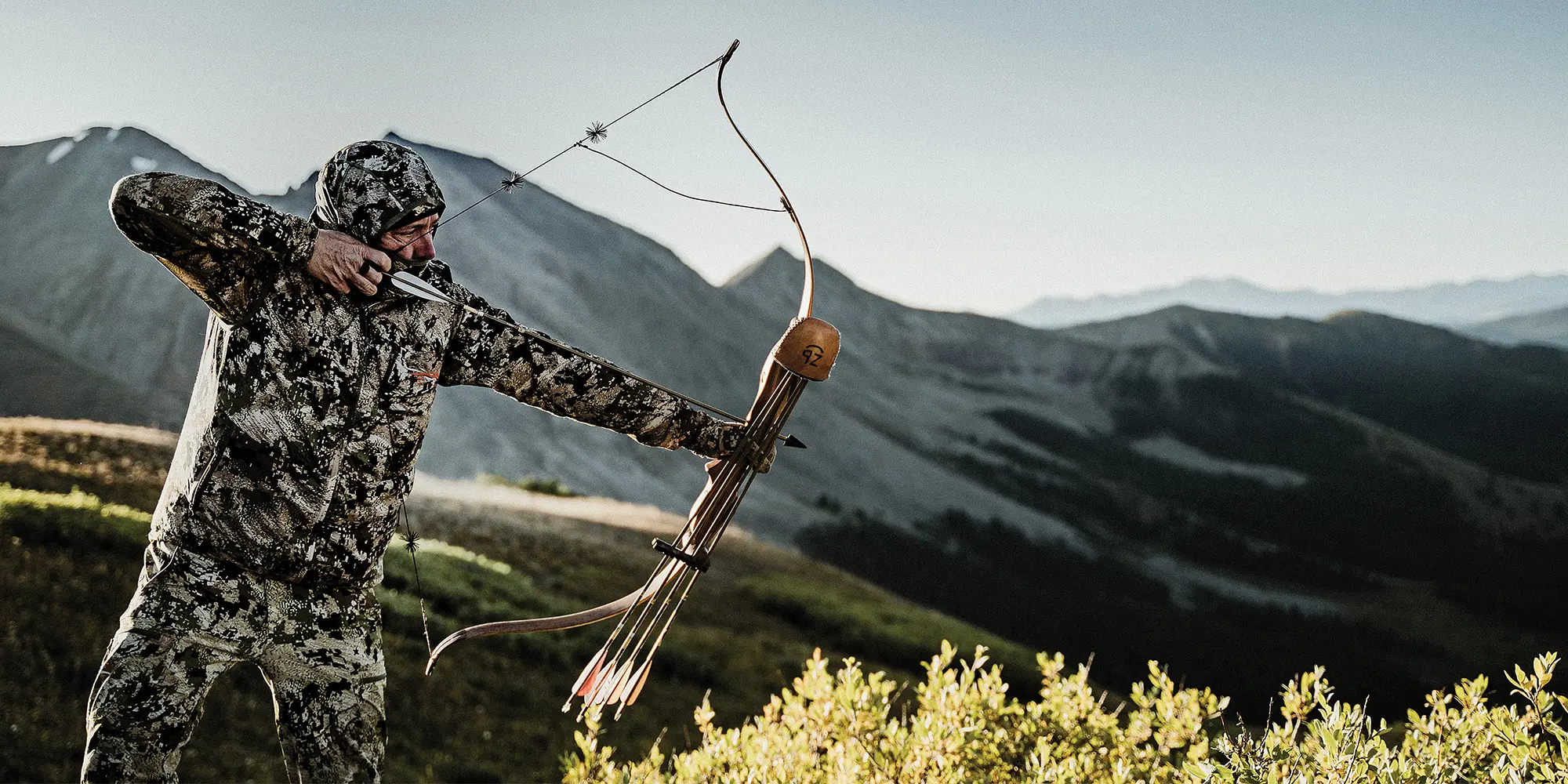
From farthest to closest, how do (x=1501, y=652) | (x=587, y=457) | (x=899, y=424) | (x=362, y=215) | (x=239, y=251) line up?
1. (x=899, y=424)
2. (x=587, y=457)
3. (x=1501, y=652)
4. (x=362, y=215)
5. (x=239, y=251)

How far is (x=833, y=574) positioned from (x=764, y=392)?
2809 cm

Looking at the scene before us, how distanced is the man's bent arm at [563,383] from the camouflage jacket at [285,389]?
0.07 feet

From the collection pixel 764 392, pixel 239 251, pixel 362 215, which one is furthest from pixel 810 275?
pixel 239 251

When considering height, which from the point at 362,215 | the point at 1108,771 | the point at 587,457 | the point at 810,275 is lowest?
the point at 587,457

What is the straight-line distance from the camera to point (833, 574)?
3077 centimetres

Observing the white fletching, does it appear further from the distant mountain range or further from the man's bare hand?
the distant mountain range

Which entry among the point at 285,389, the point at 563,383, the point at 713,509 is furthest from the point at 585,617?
the point at 285,389

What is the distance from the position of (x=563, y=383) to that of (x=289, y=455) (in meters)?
0.78

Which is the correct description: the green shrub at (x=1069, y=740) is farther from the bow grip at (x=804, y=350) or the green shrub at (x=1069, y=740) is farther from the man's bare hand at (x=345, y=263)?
the man's bare hand at (x=345, y=263)

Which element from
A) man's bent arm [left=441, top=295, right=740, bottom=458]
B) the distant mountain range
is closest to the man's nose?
man's bent arm [left=441, top=295, right=740, bottom=458]

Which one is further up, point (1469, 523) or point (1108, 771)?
point (1469, 523)

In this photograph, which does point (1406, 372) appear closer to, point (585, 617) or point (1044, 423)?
point (1044, 423)

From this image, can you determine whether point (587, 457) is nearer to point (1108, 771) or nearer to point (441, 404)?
point (441, 404)

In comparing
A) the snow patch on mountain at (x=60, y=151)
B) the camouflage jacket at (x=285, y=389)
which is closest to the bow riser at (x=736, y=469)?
the camouflage jacket at (x=285, y=389)
